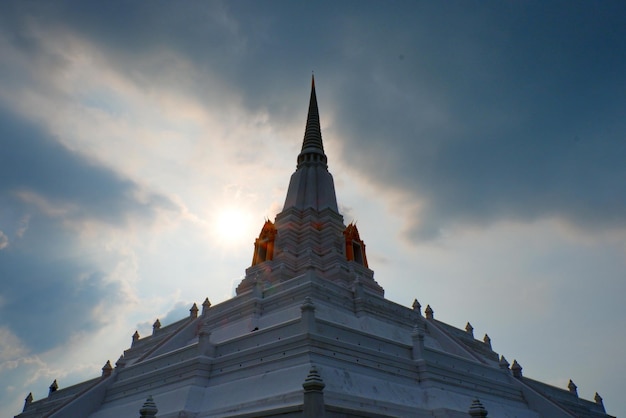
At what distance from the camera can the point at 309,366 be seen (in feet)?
55.5

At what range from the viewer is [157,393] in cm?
2112

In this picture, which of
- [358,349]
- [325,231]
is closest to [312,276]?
[358,349]

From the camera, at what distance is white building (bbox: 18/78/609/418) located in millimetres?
17172

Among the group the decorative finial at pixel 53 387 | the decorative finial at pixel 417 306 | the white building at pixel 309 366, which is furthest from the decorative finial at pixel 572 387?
the decorative finial at pixel 53 387

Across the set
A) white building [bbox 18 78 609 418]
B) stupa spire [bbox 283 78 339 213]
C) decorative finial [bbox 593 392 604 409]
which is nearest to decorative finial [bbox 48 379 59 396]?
white building [bbox 18 78 609 418]

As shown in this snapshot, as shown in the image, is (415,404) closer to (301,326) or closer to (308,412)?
(301,326)

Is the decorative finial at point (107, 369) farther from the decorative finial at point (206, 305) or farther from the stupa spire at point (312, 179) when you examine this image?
the stupa spire at point (312, 179)

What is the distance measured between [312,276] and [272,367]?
9.06 metres

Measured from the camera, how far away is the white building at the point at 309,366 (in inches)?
676

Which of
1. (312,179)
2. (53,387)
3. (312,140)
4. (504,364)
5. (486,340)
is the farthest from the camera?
(312,140)

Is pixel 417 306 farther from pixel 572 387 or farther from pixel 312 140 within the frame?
pixel 312 140

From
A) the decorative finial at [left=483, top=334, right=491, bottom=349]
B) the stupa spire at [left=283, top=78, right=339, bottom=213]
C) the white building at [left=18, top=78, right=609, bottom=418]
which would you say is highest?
the stupa spire at [left=283, top=78, right=339, bottom=213]

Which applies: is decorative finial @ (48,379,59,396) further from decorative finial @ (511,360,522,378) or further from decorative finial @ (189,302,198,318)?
decorative finial @ (511,360,522,378)

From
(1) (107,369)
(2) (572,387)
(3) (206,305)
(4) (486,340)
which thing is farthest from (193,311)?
(2) (572,387)
